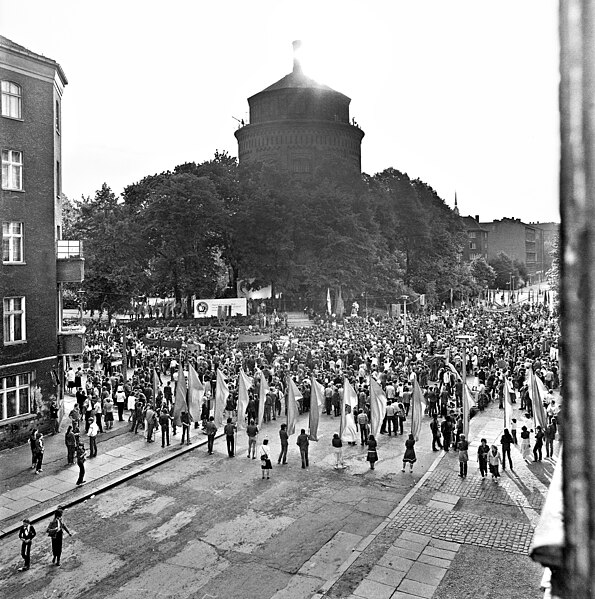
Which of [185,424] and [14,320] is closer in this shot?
[185,424]

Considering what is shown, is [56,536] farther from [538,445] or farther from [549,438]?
[549,438]

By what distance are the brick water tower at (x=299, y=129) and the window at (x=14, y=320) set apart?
65.6 meters

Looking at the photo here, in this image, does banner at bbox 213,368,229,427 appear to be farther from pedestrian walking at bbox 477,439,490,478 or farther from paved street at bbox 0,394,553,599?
pedestrian walking at bbox 477,439,490,478

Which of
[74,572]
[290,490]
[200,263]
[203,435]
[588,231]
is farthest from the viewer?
[200,263]

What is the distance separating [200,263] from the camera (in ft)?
202

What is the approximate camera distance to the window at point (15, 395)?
23188 millimetres

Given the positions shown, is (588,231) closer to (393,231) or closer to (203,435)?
(203,435)

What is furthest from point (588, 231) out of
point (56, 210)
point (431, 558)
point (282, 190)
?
point (282, 190)

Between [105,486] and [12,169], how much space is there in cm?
1265

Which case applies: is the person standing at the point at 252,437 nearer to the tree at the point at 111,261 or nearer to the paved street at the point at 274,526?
the paved street at the point at 274,526

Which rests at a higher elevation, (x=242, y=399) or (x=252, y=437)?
(x=242, y=399)

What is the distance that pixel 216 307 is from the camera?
179 feet

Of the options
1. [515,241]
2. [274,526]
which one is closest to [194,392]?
[274,526]

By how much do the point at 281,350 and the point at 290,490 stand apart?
2086 cm
